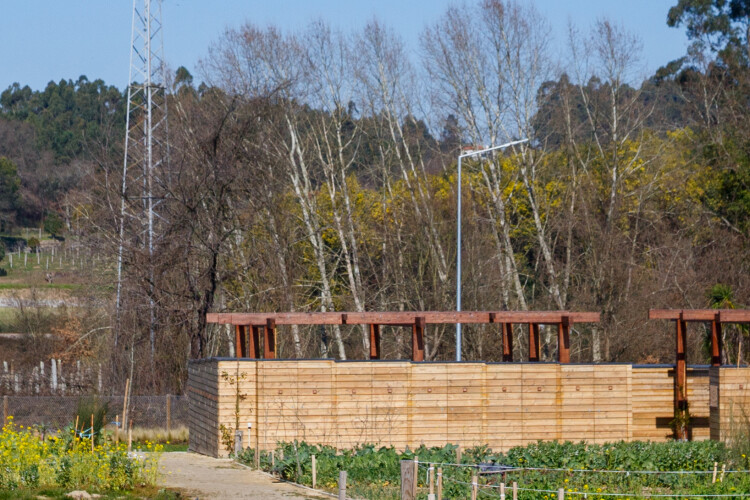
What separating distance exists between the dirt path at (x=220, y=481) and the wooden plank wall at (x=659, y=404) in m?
9.54

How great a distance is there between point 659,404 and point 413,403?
19.6 feet

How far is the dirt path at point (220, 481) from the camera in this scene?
1530 centimetres

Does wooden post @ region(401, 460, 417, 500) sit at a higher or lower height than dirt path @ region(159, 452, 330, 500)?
higher

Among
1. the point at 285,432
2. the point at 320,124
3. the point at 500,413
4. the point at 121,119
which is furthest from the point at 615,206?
the point at 121,119

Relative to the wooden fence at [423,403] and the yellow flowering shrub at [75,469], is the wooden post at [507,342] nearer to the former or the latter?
the wooden fence at [423,403]

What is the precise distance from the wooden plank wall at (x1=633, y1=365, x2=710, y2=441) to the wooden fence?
0.08ft

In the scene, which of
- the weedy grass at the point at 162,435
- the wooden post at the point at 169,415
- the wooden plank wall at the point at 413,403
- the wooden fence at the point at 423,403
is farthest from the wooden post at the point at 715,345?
the wooden post at the point at 169,415

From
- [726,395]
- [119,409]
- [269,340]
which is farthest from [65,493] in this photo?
[726,395]

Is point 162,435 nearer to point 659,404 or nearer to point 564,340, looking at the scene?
point 564,340

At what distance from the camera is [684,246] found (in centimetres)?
4191

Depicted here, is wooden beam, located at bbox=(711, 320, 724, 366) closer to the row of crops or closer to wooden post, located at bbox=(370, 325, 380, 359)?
the row of crops

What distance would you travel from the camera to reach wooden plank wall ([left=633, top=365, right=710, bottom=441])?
73.8 ft

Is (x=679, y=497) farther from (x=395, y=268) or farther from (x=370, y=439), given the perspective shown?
(x=395, y=268)

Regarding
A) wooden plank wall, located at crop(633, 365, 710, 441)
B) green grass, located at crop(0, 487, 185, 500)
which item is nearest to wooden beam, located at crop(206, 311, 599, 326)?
wooden plank wall, located at crop(633, 365, 710, 441)
